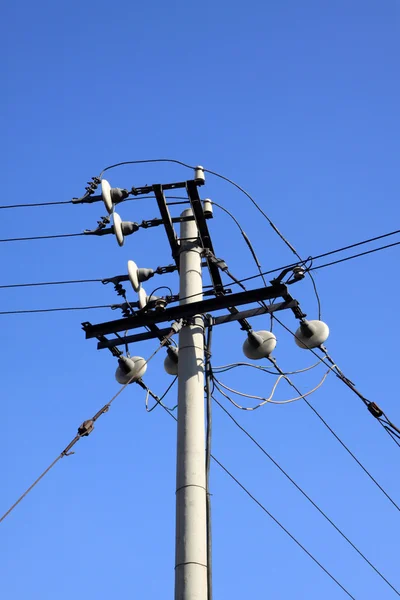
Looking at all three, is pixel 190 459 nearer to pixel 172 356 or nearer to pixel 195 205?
pixel 172 356

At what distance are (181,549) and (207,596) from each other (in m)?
0.45

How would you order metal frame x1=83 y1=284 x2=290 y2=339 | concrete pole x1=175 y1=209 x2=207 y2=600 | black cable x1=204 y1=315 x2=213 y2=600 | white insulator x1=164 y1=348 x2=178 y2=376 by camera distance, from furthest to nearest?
white insulator x1=164 y1=348 x2=178 y2=376 → metal frame x1=83 y1=284 x2=290 y2=339 → black cable x1=204 y1=315 x2=213 y2=600 → concrete pole x1=175 y1=209 x2=207 y2=600

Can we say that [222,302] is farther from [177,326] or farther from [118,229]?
[118,229]

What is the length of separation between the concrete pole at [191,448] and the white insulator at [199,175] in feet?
1.68

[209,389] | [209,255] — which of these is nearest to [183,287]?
[209,255]

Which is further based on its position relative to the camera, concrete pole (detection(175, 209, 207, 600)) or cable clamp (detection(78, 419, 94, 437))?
cable clamp (detection(78, 419, 94, 437))

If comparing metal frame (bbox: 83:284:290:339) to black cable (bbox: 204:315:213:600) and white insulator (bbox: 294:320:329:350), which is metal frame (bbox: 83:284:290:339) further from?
white insulator (bbox: 294:320:329:350)

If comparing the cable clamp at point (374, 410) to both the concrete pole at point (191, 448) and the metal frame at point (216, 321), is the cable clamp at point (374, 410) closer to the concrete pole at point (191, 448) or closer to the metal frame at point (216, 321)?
the metal frame at point (216, 321)

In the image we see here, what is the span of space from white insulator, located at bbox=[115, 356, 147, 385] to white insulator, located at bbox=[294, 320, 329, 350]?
5.94ft

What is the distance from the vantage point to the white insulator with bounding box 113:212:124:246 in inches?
384

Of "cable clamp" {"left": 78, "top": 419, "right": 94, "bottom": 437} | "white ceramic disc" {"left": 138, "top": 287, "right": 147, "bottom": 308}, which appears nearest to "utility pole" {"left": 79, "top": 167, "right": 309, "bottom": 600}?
"white ceramic disc" {"left": 138, "top": 287, "right": 147, "bottom": 308}

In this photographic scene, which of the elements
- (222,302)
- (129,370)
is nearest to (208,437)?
(222,302)

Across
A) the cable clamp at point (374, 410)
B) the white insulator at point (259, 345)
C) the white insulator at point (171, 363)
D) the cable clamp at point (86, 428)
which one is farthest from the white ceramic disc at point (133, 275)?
the cable clamp at point (374, 410)

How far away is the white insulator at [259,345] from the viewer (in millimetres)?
9227
